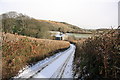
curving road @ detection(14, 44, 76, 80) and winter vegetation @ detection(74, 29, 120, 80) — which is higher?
winter vegetation @ detection(74, 29, 120, 80)

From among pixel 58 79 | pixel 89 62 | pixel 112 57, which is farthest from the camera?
pixel 58 79

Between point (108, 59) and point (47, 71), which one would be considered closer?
point (108, 59)

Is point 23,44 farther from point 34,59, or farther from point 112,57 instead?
point 112,57

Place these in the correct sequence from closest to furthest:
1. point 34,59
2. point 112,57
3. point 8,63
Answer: point 112,57 < point 8,63 < point 34,59

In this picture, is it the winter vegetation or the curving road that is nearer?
the winter vegetation

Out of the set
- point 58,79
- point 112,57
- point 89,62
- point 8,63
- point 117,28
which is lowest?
point 58,79

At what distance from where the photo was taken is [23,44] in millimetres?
13953

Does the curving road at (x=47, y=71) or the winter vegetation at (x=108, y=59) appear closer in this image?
the winter vegetation at (x=108, y=59)

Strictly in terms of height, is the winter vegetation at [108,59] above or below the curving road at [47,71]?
above

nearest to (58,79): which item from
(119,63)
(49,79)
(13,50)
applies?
(49,79)

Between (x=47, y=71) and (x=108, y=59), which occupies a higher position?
(x=108, y=59)

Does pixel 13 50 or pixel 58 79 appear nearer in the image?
pixel 58 79

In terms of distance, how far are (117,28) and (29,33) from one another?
36.9m

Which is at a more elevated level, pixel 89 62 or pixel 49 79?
pixel 89 62
